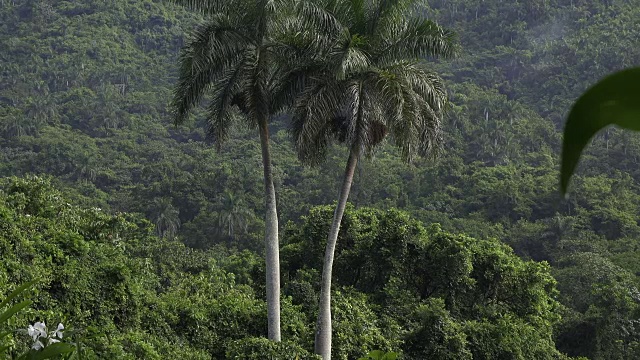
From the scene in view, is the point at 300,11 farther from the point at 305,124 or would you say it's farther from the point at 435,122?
the point at 435,122

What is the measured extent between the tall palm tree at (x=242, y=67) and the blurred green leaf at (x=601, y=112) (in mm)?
9650

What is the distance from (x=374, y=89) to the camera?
10.3m

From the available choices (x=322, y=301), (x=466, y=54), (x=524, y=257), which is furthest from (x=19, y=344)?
(x=466, y=54)

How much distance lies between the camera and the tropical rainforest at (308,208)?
427 inches

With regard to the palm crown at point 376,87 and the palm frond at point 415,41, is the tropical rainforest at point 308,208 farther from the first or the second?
the palm frond at point 415,41

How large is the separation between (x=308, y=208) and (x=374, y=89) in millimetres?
29478

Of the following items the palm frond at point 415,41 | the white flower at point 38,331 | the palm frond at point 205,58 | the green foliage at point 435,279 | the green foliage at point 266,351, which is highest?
the palm frond at point 415,41

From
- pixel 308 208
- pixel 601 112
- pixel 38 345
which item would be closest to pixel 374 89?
pixel 38 345

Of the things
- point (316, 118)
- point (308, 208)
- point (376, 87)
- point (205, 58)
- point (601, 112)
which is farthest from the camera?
point (308, 208)

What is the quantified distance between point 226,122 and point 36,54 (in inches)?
2731

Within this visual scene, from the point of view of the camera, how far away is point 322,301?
1109 cm

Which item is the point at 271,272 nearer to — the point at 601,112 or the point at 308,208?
the point at 601,112

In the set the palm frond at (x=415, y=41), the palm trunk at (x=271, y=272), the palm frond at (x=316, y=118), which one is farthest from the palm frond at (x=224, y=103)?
the palm frond at (x=415, y=41)

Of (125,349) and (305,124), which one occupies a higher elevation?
(305,124)
